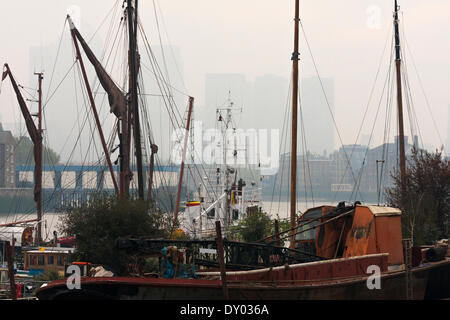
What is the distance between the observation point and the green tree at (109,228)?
65.1ft

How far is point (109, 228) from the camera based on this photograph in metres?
20.3

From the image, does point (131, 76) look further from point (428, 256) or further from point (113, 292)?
point (428, 256)

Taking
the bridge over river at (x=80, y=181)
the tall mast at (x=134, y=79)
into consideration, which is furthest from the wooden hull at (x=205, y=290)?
the tall mast at (x=134, y=79)

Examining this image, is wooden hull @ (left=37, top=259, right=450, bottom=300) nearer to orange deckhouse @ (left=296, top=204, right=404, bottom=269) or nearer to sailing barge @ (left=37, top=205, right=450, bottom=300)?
sailing barge @ (left=37, top=205, right=450, bottom=300)

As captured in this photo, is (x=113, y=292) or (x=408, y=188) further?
(x=408, y=188)

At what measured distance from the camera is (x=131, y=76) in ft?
88.3

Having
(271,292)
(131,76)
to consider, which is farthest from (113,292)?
(131,76)

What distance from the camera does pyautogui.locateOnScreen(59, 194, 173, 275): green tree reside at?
19.8 metres

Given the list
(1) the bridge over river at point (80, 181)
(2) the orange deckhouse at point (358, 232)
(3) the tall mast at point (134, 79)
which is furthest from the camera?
(1) the bridge over river at point (80, 181)

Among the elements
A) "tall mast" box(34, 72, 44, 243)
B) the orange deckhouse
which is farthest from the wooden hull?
"tall mast" box(34, 72, 44, 243)

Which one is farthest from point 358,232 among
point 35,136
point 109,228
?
point 35,136

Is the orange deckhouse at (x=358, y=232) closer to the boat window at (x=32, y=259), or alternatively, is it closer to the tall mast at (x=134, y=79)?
the tall mast at (x=134, y=79)
